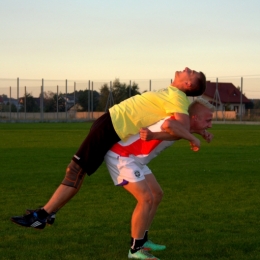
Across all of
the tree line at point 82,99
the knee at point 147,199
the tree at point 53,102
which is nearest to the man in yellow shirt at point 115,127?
the knee at point 147,199

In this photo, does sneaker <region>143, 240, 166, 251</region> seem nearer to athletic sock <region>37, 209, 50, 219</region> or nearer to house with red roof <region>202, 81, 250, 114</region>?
athletic sock <region>37, 209, 50, 219</region>

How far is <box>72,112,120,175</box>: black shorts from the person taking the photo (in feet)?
20.3

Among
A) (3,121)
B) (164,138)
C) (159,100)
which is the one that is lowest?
(3,121)

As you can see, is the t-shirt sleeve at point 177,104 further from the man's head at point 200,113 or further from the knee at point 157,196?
the knee at point 157,196

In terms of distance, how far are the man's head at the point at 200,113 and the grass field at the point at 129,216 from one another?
1372 mm

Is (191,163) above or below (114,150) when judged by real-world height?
below

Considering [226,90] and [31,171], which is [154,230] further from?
[226,90]

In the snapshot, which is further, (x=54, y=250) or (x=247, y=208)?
(x=247, y=208)

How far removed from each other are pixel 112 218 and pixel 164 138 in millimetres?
2861

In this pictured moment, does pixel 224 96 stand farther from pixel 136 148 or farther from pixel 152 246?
pixel 136 148

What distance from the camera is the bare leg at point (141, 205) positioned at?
619 centimetres

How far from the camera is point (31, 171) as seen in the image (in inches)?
594

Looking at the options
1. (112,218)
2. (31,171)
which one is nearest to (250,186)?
(112,218)

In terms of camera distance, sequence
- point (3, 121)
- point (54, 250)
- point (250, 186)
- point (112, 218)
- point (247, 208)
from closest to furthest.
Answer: point (54, 250) < point (112, 218) < point (247, 208) < point (250, 186) < point (3, 121)
